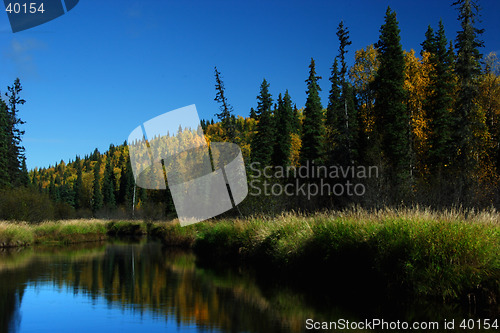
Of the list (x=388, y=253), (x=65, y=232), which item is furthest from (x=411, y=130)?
(x=65, y=232)

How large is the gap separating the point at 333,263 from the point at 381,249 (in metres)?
2.48

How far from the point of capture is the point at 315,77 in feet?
178

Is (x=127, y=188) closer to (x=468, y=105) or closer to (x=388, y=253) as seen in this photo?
(x=468, y=105)

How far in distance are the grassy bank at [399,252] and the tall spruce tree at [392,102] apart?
16.3m

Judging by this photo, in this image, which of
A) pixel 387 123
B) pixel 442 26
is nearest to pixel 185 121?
pixel 387 123

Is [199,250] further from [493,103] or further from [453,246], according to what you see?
[493,103]

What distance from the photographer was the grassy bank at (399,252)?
940 cm

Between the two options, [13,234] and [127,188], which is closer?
[13,234]

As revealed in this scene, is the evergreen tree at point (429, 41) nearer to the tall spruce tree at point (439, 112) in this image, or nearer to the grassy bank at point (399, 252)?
the tall spruce tree at point (439, 112)

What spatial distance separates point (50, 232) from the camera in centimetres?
3522

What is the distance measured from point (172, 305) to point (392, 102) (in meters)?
27.3

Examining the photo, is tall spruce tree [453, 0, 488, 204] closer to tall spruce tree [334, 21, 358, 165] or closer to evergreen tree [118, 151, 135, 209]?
tall spruce tree [334, 21, 358, 165]

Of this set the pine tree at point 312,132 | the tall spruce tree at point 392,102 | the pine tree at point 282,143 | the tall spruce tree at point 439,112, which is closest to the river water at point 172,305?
the tall spruce tree at point 392,102

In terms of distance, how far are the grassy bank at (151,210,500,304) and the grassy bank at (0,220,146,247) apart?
69.9 ft
